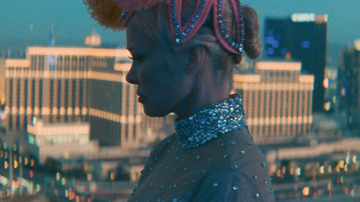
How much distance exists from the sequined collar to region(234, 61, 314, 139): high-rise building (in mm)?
14254

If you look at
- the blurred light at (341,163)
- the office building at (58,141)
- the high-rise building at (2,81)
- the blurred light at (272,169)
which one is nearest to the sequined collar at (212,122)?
A: the blurred light at (272,169)

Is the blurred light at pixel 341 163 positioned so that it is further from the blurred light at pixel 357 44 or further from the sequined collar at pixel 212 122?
the sequined collar at pixel 212 122

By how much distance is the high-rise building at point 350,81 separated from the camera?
46.3 feet

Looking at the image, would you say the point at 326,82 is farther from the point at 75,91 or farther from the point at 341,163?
the point at 75,91

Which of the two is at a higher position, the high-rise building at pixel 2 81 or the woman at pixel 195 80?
the woman at pixel 195 80

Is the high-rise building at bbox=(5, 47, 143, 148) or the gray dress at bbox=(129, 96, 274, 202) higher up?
the gray dress at bbox=(129, 96, 274, 202)

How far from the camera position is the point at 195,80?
47 centimetres

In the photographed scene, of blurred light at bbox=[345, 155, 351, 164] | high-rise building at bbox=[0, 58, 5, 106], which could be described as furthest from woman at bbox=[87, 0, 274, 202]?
high-rise building at bbox=[0, 58, 5, 106]

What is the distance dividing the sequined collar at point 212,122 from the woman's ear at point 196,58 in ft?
0.13

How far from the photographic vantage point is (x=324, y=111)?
16406 millimetres

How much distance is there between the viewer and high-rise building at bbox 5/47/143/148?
14898 millimetres

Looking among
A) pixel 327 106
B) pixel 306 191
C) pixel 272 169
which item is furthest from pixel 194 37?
pixel 327 106

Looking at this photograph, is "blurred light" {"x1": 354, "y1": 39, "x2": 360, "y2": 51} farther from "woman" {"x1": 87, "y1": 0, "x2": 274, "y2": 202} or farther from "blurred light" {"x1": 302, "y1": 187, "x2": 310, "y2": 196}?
"woman" {"x1": 87, "y1": 0, "x2": 274, "y2": 202}

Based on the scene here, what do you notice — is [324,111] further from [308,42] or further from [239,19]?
[239,19]
